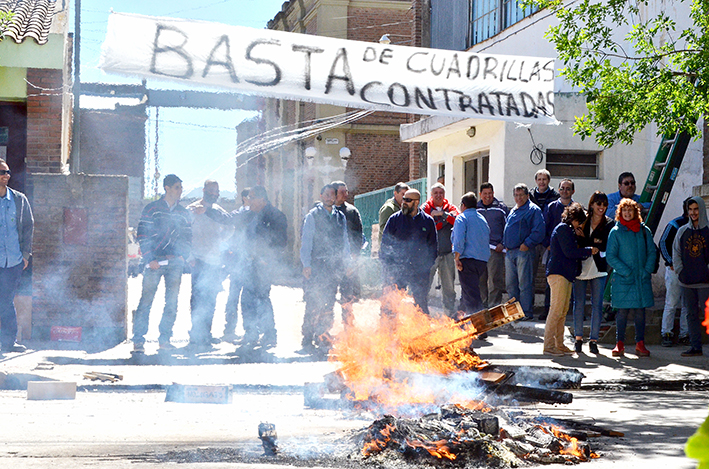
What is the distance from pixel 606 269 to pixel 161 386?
5.89 meters

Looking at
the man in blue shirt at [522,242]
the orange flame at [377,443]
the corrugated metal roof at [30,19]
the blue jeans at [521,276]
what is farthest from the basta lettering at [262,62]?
the orange flame at [377,443]

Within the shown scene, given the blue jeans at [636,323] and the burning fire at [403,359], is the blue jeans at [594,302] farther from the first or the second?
the burning fire at [403,359]

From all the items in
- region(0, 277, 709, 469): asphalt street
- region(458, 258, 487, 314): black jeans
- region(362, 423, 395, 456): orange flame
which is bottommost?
region(0, 277, 709, 469): asphalt street

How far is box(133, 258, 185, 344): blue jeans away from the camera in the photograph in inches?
378

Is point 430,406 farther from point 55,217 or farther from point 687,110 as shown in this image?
point 55,217

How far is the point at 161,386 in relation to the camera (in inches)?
299

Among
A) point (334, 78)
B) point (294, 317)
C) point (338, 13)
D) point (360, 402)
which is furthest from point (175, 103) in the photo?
point (360, 402)

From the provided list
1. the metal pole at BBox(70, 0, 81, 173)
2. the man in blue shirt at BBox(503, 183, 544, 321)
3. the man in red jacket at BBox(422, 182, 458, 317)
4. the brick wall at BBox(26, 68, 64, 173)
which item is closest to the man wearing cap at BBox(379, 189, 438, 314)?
the man in red jacket at BBox(422, 182, 458, 317)

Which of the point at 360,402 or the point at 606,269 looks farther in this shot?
the point at 606,269

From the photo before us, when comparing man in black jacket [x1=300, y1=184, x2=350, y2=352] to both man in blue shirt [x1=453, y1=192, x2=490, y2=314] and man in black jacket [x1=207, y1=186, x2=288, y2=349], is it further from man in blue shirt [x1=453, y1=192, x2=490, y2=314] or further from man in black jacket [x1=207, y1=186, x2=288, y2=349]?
man in blue shirt [x1=453, y1=192, x2=490, y2=314]

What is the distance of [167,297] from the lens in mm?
9922

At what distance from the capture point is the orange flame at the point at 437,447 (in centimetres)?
493

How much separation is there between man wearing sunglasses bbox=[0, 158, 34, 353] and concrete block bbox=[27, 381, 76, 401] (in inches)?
95.0

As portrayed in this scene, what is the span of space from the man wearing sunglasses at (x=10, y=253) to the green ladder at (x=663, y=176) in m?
9.20
